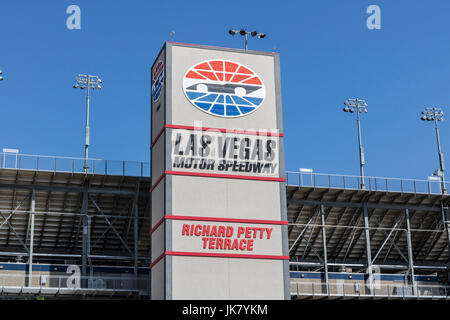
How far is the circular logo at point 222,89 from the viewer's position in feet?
175

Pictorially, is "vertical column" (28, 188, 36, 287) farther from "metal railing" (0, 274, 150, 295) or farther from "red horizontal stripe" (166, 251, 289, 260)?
"red horizontal stripe" (166, 251, 289, 260)

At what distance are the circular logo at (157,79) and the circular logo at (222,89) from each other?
2.25 m

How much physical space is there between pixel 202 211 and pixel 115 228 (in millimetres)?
12756

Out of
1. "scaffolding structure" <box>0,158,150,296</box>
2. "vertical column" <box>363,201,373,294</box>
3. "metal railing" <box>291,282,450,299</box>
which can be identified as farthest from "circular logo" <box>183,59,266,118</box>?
"vertical column" <box>363,201,373,294</box>

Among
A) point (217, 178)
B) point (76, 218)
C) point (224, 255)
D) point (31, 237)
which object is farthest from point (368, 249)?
point (31, 237)

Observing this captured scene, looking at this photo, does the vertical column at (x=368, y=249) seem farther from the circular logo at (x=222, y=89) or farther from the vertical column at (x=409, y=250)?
the circular logo at (x=222, y=89)

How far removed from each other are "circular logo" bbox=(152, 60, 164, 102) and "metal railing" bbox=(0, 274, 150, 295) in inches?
546

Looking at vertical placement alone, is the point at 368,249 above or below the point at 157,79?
below

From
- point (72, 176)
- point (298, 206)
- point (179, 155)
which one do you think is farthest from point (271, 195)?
point (72, 176)

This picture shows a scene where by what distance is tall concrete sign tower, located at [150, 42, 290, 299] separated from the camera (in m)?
50.1

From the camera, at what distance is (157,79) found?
56.2 metres

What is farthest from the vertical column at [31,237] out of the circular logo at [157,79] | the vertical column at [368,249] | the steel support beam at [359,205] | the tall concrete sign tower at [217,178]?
the vertical column at [368,249]

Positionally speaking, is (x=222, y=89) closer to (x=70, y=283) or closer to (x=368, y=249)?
(x=70, y=283)

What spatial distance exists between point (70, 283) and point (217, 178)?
540 inches
